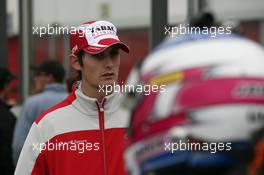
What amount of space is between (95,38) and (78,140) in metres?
0.45

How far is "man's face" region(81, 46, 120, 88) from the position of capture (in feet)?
11.5

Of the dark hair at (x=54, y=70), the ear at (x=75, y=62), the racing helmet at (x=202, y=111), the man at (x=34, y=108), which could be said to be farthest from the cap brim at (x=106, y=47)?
the dark hair at (x=54, y=70)

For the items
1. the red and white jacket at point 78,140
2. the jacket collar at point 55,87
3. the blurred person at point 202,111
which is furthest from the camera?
the jacket collar at point 55,87

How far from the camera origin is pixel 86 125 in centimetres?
336

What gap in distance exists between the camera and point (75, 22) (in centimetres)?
906

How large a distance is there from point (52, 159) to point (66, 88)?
12.3 feet

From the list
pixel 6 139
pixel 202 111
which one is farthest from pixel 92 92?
pixel 6 139

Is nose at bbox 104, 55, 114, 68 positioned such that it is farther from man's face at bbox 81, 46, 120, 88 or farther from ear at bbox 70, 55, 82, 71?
ear at bbox 70, 55, 82, 71

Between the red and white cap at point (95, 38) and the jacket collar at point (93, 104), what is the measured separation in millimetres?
198

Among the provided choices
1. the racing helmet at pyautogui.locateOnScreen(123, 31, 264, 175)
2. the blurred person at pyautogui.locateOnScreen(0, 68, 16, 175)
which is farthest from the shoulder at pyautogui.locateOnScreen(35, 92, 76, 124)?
the blurred person at pyautogui.locateOnScreen(0, 68, 16, 175)

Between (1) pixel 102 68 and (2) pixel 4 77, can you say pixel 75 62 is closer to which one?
(1) pixel 102 68

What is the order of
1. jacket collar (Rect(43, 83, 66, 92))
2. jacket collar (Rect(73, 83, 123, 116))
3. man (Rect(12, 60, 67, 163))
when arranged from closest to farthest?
jacket collar (Rect(73, 83, 123, 116)) → man (Rect(12, 60, 67, 163)) → jacket collar (Rect(43, 83, 66, 92))

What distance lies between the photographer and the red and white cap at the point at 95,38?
344 centimetres

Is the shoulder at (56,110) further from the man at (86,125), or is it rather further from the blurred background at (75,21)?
the blurred background at (75,21)
